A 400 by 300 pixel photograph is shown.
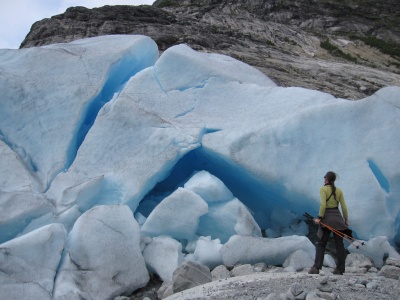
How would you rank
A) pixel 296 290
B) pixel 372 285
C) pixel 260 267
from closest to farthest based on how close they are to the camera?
pixel 296 290 < pixel 372 285 < pixel 260 267

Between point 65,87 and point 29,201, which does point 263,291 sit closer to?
point 29,201

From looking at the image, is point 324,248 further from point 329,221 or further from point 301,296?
point 301,296

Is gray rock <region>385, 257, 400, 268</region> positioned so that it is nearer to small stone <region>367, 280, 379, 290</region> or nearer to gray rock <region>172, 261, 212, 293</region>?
small stone <region>367, 280, 379, 290</region>

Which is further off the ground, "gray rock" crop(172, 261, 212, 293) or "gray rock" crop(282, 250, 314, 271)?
"gray rock" crop(172, 261, 212, 293)

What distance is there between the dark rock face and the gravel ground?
8.42 metres

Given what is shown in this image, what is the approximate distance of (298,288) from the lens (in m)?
3.28

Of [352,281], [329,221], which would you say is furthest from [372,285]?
[329,221]

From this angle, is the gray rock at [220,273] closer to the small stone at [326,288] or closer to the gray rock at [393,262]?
the small stone at [326,288]

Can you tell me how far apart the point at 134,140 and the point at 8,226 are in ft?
6.06

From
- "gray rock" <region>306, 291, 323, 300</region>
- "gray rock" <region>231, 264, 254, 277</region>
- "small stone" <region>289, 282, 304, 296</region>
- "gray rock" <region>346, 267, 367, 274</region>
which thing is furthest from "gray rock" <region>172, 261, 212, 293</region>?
"gray rock" <region>346, 267, 367, 274</region>

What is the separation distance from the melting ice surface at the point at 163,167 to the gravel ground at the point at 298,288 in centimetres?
101

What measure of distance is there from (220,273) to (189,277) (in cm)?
50

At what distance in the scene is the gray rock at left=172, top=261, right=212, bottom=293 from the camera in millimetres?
4199

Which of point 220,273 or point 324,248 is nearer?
point 324,248
